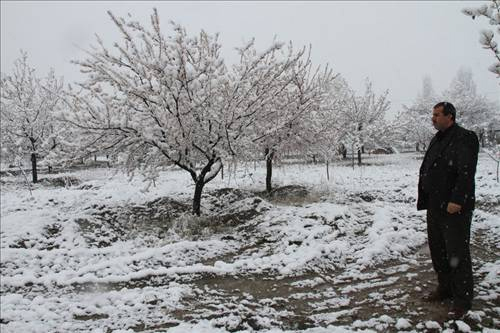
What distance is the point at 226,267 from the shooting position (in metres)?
6.25

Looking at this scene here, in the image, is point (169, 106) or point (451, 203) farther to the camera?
point (169, 106)

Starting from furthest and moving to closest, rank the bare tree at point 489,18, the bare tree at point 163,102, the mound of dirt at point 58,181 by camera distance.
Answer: the mound of dirt at point 58,181 < the bare tree at point 163,102 < the bare tree at point 489,18

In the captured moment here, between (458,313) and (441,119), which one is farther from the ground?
(441,119)

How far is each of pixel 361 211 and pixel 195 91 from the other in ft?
16.4

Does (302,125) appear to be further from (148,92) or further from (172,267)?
(172,267)

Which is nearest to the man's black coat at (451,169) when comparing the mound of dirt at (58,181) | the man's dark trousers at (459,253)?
the man's dark trousers at (459,253)

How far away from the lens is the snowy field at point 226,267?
4.46 meters

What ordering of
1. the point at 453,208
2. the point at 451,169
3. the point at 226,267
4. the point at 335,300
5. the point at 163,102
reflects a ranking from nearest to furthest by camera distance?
the point at 453,208 → the point at 451,169 → the point at 335,300 → the point at 226,267 → the point at 163,102

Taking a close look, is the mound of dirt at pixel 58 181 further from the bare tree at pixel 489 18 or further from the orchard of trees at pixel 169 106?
the bare tree at pixel 489 18

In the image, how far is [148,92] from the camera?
827 centimetres

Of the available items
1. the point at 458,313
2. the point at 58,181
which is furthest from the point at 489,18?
the point at 58,181

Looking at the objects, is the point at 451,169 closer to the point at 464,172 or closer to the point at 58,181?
the point at 464,172

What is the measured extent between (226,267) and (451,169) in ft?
12.3

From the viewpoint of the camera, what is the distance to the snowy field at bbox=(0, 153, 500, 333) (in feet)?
14.6
